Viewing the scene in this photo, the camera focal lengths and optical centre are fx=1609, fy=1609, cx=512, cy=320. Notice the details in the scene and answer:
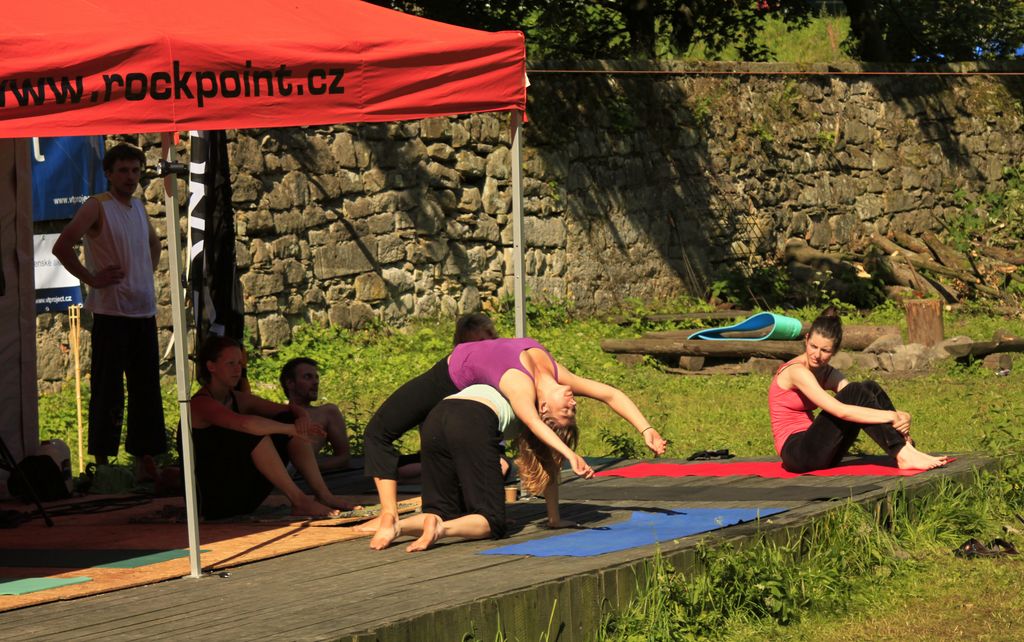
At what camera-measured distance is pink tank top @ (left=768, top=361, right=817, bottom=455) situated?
8.18 m

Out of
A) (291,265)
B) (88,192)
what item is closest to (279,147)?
(291,265)

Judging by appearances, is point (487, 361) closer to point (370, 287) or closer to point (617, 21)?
point (370, 287)

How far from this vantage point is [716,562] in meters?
5.95

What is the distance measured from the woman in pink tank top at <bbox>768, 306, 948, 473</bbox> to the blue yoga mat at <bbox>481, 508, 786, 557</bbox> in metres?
1.07

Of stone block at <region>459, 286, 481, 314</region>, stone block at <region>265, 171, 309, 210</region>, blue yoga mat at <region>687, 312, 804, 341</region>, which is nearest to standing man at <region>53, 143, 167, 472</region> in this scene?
stone block at <region>265, 171, 309, 210</region>

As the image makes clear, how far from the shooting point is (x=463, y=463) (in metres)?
6.22

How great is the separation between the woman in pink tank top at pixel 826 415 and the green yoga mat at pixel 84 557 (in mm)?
3252

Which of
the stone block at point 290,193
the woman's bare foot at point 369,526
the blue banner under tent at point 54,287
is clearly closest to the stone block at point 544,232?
the stone block at point 290,193

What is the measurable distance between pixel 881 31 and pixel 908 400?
11731 mm

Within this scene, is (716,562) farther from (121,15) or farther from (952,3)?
(952,3)

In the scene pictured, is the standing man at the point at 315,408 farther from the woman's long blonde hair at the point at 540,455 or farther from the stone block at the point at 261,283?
the stone block at the point at 261,283

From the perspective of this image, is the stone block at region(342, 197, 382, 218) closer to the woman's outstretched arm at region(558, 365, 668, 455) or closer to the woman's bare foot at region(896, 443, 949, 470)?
the woman's bare foot at region(896, 443, 949, 470)

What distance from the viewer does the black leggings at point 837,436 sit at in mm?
7816

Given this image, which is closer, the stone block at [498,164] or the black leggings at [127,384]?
the black leggings at [127,384]
